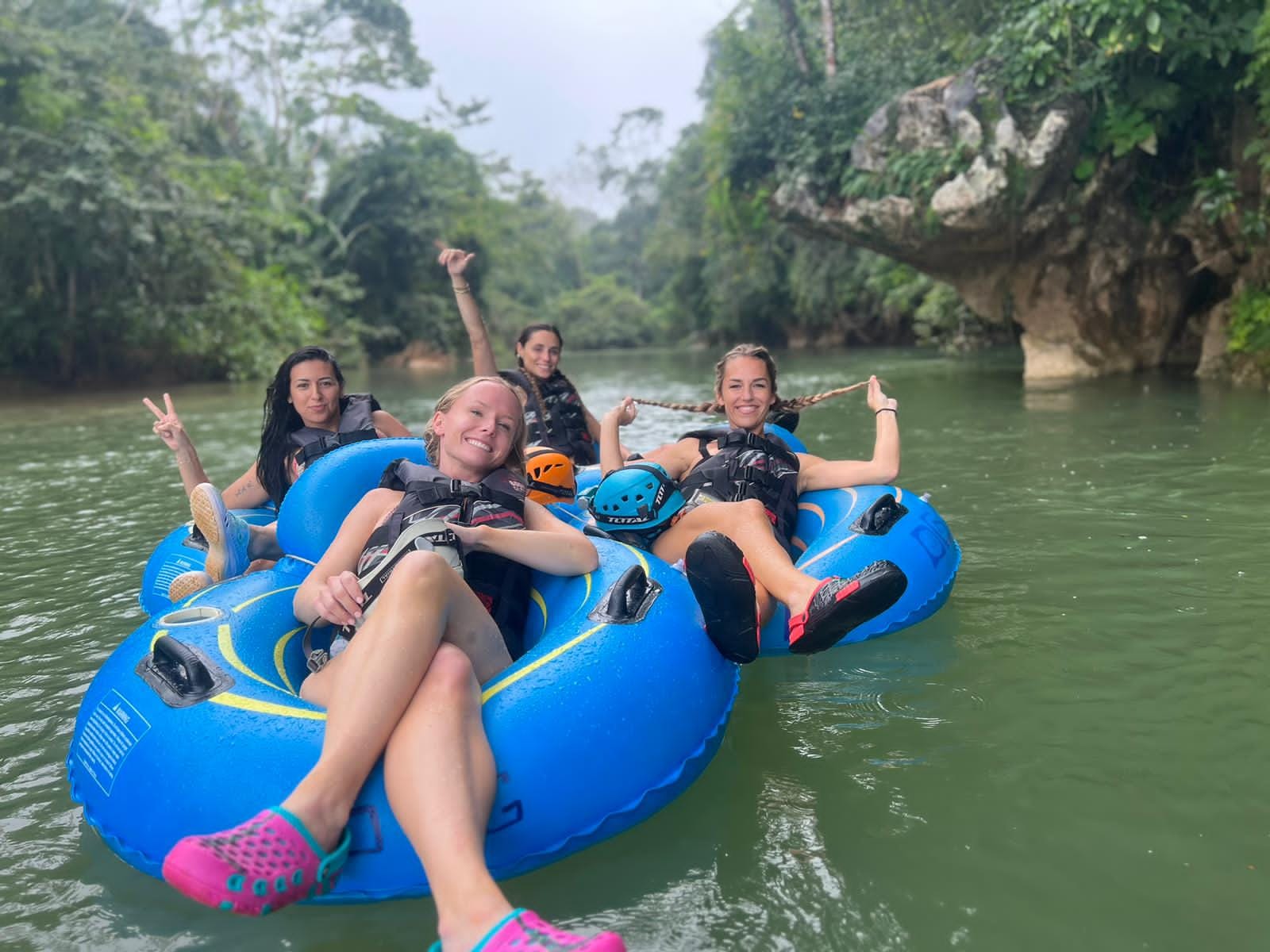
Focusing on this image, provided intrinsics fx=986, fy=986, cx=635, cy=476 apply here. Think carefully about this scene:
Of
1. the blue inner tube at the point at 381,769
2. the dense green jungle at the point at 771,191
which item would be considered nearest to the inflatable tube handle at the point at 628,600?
the blue inner tube at the point at 381,769

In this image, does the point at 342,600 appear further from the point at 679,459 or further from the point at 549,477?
the point at 679,459

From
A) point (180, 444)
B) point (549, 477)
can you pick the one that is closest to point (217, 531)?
point (180, 444)

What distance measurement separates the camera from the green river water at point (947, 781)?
1.80m

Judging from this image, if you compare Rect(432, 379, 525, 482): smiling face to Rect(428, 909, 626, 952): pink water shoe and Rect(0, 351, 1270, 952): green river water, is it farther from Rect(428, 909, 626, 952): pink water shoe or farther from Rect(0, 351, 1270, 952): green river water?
Rect(428, 909, 626, 952): pink water shoe

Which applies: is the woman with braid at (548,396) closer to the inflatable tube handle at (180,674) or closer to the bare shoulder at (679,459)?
the bare shoulder at (679,459)

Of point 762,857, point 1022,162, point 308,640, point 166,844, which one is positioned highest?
point 1022,162

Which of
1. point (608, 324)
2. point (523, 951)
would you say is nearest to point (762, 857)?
point (523, 951)

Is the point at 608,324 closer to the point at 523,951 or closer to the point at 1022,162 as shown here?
the point at 1022,162

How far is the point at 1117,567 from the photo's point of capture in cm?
384

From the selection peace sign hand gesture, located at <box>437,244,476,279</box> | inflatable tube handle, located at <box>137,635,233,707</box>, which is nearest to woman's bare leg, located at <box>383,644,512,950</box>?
inflatable tube handle, located at <box>137,635,233,707</box>

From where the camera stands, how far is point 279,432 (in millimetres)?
3986

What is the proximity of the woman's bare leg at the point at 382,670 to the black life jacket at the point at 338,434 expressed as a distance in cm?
189

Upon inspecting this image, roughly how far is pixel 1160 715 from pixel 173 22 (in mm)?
30763

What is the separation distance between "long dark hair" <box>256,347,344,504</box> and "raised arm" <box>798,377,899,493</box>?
1.99 metres
